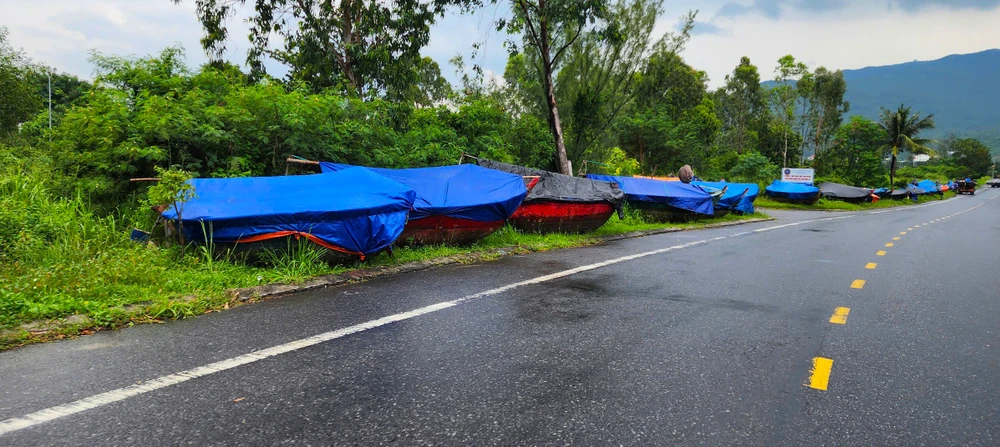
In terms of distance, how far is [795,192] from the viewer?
36719 mm

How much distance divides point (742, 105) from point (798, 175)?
78.2 ft

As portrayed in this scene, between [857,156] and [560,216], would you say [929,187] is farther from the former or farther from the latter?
[560,216]

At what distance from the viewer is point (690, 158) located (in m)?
41.7

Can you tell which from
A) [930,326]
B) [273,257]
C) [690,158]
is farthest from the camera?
[690,158]

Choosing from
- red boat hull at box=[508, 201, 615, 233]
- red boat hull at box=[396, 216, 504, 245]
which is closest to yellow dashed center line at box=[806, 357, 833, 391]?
red boat hull at box=[396, 216, 504, 245]

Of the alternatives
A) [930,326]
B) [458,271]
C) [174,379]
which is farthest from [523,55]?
[174,379]

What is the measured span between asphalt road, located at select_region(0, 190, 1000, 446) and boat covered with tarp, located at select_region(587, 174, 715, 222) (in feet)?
34.1

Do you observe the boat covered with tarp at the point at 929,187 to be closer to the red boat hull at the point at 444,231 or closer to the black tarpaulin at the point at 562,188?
the black tarpaulin at the point at 562,188

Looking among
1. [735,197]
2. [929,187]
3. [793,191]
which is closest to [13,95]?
[735,197]

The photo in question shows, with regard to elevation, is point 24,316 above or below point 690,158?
below

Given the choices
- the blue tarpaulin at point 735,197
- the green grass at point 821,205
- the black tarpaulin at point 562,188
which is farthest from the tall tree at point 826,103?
the black tarpaulin at point 562,188

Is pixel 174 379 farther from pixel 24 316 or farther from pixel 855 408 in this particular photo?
pixel 855 408

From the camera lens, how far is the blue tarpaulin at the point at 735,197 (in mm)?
21578

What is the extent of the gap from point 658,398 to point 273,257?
16.0 feet
